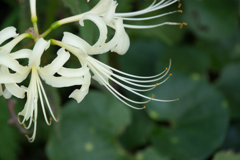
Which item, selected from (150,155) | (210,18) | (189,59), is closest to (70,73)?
(150,155)

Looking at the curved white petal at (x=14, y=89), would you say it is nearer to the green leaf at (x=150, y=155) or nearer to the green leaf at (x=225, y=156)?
the green leaf at (x=150, y=155)

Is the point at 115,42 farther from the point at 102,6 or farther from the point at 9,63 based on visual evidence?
the point at 9,63

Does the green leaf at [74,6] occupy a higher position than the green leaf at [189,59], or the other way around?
the green leaf at [74,6]

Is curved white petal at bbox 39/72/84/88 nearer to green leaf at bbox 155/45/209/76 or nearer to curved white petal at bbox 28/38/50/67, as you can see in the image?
curved white petal at bbox 28/38/50/67

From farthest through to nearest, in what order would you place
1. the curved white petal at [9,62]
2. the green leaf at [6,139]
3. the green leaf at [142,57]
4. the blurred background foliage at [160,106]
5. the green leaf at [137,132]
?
the green leaf at [142,57] < the green leaf at [137,132] < the blurred background foliage at [160,106] < the green leaf at [6,139] < the curved white petal at [9,62]

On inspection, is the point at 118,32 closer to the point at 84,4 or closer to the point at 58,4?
the point at 84,4

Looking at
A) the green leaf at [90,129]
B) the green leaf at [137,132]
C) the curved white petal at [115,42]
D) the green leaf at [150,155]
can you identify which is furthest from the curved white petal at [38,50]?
the green leaf at [137,132]

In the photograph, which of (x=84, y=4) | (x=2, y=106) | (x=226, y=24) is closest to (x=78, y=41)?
(x=84, y=4)
